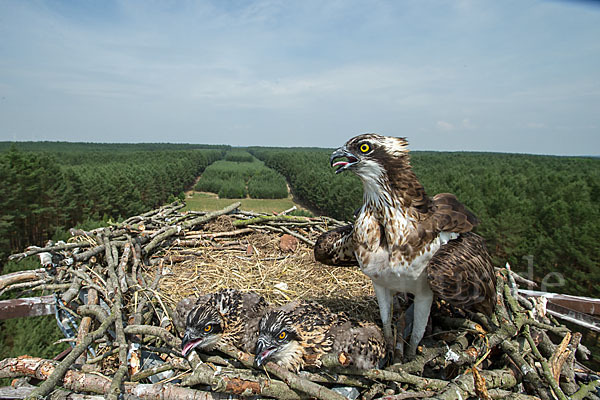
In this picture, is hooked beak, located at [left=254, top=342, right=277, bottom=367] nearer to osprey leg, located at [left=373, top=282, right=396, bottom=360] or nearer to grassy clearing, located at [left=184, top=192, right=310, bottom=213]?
osprey leg, located at [left=373, top=282, right=396, bottom=360]

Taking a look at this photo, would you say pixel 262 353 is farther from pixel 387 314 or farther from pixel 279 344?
pixel 387 314

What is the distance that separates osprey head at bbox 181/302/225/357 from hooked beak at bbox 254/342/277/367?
1.66 feet

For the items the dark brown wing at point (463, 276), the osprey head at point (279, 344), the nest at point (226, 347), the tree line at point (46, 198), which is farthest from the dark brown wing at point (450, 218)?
the tree line at point (46, 198)

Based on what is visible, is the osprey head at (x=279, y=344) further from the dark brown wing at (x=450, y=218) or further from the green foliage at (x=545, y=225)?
the green foliage at (x=545, y=225)

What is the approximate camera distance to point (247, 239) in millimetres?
5551

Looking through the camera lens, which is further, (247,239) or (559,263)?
(559,263)

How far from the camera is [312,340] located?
2.69 m

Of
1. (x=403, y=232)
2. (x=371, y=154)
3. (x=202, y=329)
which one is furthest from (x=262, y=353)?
(x=371, y=154)

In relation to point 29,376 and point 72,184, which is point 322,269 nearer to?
point 29,376

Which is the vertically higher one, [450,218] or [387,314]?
[450,218]

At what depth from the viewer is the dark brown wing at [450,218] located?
2564 mm

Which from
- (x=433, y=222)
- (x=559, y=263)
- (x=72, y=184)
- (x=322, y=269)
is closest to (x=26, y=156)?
(x=72, y=184)

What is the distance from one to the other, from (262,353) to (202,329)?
59 cm

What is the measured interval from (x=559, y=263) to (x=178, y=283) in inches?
740
